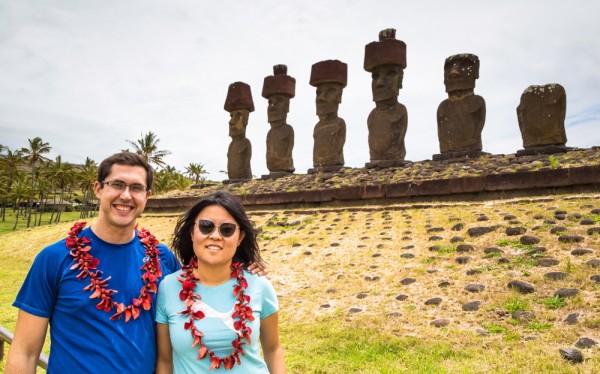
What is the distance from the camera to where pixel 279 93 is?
55.1 ft

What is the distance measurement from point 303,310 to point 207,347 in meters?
3.86

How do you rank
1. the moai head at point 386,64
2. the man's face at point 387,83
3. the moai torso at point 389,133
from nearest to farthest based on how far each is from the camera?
the moai torso at point 389,133
the moai head at point 386,64
the man's face at point 387,83

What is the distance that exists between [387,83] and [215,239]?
481 inches

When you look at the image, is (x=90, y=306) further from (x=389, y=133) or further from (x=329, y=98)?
(x=329, y=98)

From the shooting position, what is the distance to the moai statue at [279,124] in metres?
16.3

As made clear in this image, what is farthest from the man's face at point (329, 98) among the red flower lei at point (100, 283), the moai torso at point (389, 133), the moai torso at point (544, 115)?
the red flower lei at point (100, 283)

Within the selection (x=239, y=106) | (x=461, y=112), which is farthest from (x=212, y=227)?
(x=239, y=106)

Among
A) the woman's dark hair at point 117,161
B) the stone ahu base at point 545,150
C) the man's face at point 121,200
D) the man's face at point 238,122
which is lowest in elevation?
the man's face at point 121,200

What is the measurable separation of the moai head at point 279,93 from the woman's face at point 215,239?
1501cm

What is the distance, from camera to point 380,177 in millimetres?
11336

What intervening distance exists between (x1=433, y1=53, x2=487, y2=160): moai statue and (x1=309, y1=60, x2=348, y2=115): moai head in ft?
12.9

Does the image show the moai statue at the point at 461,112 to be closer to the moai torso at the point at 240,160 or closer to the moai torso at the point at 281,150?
the moai torso at the point at 281,150

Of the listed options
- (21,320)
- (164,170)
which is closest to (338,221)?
(21,320)

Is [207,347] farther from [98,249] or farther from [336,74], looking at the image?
[336,74]
